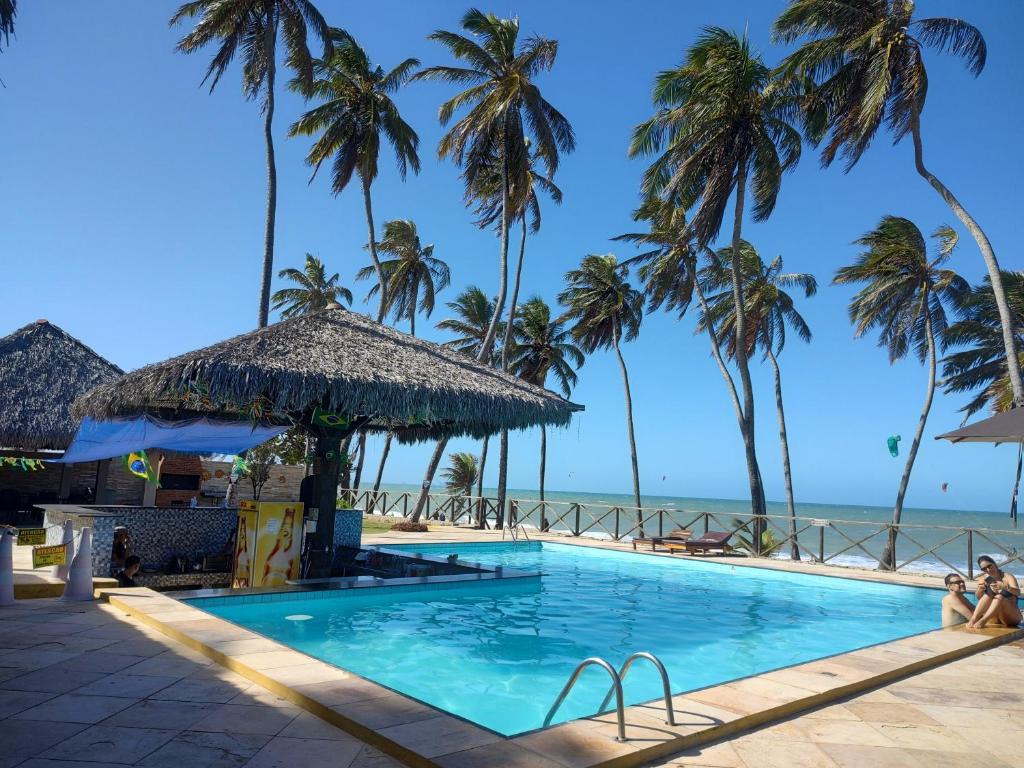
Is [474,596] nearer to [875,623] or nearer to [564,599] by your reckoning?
[564,599]

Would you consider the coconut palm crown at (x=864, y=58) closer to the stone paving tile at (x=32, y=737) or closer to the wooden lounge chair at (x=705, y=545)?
the wooden lounge chair at (x=705, y=545)

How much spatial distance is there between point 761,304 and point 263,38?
1701cm

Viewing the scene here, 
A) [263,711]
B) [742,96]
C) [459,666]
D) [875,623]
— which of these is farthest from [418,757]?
[742,96]

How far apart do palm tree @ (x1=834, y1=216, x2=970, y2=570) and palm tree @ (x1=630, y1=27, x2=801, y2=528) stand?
465cm

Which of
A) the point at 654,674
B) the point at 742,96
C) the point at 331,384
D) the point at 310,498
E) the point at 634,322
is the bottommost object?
the point at 654,674

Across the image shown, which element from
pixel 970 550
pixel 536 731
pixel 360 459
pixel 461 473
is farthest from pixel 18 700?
pixel 461 473

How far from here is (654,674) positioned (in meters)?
6.84

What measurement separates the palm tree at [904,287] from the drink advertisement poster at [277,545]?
16087 mm

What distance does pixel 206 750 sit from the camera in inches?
139

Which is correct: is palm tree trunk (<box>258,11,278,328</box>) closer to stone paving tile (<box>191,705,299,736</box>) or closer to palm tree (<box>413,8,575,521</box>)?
palm tree (<box>413,8,575,521</box>)

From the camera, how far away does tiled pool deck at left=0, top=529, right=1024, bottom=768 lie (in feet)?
11.7

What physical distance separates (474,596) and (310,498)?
2.68 m

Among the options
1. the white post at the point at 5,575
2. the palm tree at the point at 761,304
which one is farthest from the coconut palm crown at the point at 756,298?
the white post at the point at 5,575

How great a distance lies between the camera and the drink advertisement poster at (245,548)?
9000 millimetres
